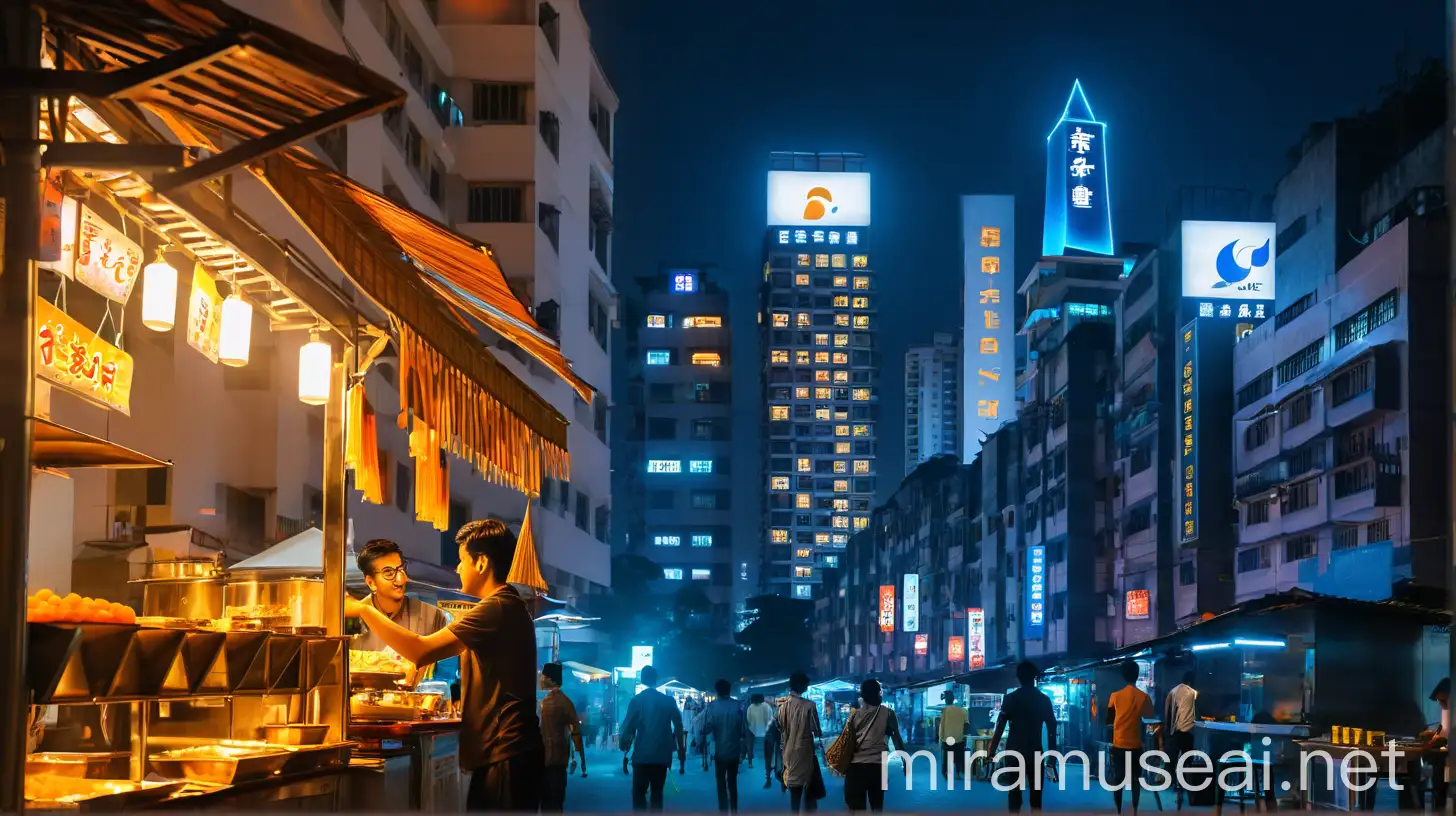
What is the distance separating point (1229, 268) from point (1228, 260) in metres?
0.25

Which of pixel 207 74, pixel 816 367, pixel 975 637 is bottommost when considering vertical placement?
pixel 975 637

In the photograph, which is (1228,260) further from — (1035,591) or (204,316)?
(204,316)

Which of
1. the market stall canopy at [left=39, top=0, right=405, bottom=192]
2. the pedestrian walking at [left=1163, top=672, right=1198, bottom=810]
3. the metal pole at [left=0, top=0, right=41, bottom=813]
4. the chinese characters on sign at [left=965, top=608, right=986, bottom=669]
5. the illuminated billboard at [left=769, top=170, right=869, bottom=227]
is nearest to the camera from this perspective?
the metal pole at [left=0, top=0, right=41, bottom=813]

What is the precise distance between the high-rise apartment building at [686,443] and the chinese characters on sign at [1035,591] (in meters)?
55.7

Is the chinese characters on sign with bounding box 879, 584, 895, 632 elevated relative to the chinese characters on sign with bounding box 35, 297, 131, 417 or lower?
lower

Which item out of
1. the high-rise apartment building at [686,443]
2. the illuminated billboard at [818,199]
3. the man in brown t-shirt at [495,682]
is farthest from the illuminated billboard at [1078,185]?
the illuminated billboard at [818,199]

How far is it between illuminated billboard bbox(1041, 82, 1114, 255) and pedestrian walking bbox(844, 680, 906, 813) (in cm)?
5523

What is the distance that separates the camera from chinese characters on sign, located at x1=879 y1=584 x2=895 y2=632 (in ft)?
276

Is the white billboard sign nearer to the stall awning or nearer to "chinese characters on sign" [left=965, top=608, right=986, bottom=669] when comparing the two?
"chinese characters on sign" [left=965, top=608, right=986, bottom=669]

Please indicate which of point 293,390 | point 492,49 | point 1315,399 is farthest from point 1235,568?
point 293,390

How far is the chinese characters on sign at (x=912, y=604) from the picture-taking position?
81000 mm

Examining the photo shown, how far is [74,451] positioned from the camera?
8195mm

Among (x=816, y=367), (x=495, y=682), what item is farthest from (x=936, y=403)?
(x=495, y=682)

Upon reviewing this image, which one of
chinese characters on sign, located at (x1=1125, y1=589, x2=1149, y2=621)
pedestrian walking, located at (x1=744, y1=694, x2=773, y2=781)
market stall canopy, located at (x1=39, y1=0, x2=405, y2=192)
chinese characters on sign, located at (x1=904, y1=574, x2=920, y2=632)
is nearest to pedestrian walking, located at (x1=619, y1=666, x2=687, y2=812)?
market stall canopy, located at (x1=39, y1=0, x2=405, y2=192)
